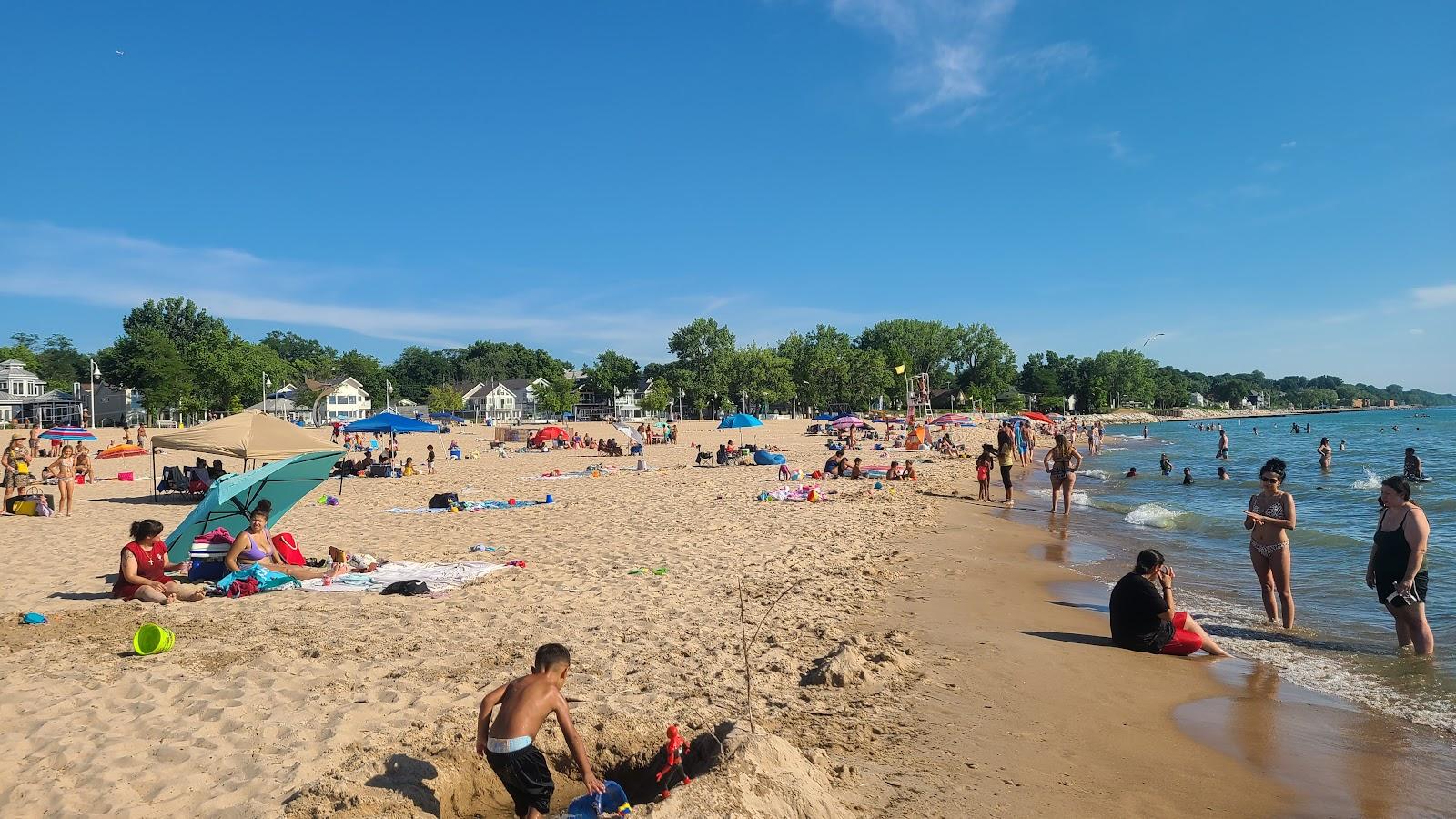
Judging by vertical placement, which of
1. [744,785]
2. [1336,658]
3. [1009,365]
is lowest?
[1336,658]

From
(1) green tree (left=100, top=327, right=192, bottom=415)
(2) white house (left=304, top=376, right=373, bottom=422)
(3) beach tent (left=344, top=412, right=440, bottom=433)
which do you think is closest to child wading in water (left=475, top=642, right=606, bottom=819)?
(3) beach tent (left=344, top=412, right=440, bottom=433)

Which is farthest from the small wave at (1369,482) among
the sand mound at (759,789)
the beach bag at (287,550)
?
the beach bag at (287,550)

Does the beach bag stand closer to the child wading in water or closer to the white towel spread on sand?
the white towel spread on sand

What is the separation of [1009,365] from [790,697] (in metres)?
115

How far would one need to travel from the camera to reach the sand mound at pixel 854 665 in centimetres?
543

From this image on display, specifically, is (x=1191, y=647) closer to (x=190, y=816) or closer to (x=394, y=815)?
(x=394, y=815)

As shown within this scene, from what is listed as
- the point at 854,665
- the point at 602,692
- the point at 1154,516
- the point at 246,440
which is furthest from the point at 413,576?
the point at 1154,516

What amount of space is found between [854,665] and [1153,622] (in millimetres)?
2918

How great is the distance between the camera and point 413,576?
8.46 meters

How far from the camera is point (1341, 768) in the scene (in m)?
4.57

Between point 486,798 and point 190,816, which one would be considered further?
point 486,798

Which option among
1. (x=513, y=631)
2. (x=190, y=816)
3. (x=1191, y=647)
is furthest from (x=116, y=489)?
(x=1191, y=647)

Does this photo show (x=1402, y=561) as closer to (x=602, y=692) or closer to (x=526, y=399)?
(x=602, y=692)

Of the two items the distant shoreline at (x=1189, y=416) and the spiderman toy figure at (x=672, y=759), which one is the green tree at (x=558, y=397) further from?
the spiderman toy figure at (x=672, y=759)
